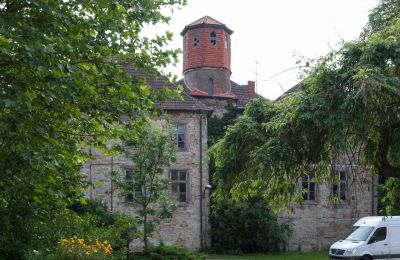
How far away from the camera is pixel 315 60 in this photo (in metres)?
11.2

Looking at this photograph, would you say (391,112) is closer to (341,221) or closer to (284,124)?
(284,124)

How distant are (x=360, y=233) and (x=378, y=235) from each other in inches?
27.2

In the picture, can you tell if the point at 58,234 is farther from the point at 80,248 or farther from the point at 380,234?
the point at 380,234

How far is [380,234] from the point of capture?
24.2 metres

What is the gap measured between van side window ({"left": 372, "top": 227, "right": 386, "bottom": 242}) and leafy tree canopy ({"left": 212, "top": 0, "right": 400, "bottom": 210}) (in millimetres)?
12451

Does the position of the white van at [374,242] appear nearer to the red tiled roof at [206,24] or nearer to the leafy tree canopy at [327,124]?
the leafy tree canopy at [327,124]

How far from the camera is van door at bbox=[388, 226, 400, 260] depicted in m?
24.2

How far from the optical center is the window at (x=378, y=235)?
79.0 feet

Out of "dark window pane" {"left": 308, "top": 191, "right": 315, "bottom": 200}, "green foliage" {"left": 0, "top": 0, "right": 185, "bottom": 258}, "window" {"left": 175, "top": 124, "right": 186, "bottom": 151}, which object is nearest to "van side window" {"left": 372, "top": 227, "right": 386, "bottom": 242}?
"dark window pane" {"left": 308, "top": 191, "right": 315, "bottom": 200}

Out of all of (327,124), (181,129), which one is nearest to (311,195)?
(181,129)

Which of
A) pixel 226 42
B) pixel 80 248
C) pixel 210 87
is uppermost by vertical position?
pixel 226 42

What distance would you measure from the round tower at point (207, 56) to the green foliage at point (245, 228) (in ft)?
43.1

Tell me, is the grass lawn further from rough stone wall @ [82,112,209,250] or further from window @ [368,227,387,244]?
window @ [368,227,387,244]

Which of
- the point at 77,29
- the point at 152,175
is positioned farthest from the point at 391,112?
the point at 152,175
